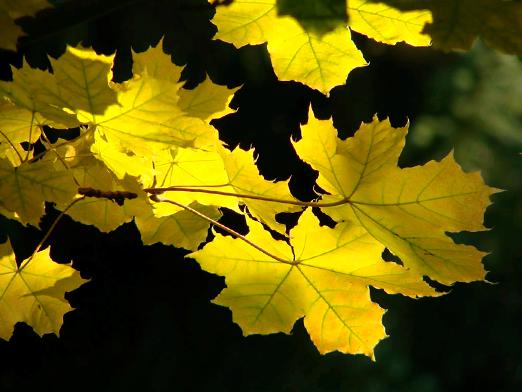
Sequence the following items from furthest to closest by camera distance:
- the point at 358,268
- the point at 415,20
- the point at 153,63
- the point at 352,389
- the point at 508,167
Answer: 1. the point at 508,167
2. the point at 352,389
3. the point at 153,63
4. the point at 358,268
5. the point at 415,20

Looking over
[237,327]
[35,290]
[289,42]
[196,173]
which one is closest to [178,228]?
[196,173]

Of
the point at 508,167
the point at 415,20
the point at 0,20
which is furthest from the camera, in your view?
the point at 508,167

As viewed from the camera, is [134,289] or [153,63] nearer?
[153,63]

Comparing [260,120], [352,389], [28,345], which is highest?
[260,120]

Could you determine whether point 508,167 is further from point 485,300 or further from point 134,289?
point 134,289

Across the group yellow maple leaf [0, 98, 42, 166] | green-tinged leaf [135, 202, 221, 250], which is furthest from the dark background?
yellow maple leaf [0, 98, 42, 166]

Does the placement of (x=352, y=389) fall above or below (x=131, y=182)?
below

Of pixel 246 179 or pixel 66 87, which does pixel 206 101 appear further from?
pixel 66 87

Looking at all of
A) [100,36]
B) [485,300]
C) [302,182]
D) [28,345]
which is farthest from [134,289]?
[485,300]
